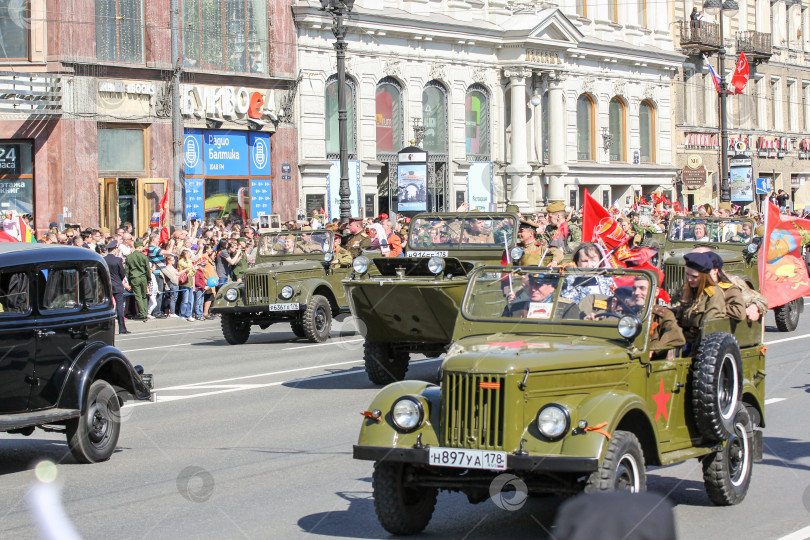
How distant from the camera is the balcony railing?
55.9m

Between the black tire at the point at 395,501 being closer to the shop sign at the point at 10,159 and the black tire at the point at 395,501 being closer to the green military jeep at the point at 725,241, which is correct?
the green military jeep at the point at 725,241

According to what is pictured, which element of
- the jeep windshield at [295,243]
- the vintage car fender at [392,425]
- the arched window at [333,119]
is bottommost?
the vintage car fender at [392,425]

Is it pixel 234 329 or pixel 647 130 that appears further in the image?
pixel 647 130

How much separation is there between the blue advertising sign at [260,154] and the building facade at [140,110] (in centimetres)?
4

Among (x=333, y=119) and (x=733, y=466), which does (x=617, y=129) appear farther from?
(x=733, y=466)

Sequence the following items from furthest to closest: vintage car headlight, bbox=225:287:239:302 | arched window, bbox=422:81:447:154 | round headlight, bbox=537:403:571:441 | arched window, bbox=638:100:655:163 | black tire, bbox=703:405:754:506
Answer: arched window, bbox=638:100:655:163 → arched window, bbox=422:81:447:154 → vintage car headlight, bbox=225:287:239:302 → black tire, bbox=703:405:754:506 → round headlight, bbox=537:403:571:441

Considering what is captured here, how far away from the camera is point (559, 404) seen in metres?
6.70

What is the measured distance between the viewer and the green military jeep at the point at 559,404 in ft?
21.9

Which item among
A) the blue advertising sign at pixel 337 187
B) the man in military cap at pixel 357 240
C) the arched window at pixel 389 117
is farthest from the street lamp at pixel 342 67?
the arched window at pixel 389 117

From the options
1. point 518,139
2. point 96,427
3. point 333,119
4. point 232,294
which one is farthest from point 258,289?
point 518,139

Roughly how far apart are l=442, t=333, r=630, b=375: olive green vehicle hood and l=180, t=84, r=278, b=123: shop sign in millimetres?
27418

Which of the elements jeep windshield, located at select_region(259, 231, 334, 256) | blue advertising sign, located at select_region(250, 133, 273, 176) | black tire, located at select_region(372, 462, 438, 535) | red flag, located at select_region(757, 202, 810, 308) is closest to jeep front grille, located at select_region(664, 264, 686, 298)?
red flag, located at select_region(757, 202, 810, 308)

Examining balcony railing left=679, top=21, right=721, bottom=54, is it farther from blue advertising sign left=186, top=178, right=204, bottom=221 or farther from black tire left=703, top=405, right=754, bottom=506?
black tire left=703, top=405, right=754, bottom=506

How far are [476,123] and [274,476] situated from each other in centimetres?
3666
